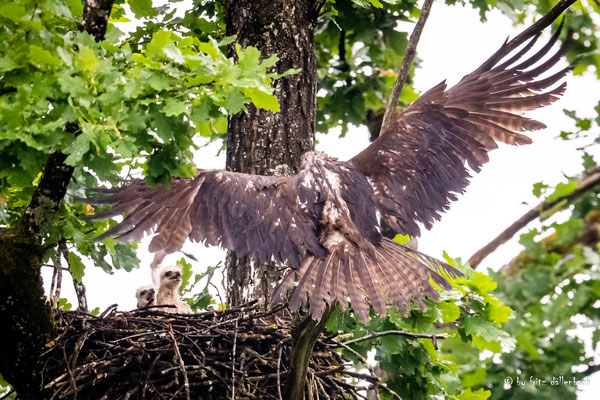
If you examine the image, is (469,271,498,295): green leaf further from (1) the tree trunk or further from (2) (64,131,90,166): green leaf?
(2) (64,131,90,166): green leaf

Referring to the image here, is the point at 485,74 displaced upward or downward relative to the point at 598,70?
downward

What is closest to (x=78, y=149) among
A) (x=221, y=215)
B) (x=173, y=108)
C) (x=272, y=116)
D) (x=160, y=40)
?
(x=173, y=108)

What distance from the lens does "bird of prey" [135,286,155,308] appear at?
17.5 ft

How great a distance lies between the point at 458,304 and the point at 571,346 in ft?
14.4

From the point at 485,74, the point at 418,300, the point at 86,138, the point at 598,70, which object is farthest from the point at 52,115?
the point at 598,70

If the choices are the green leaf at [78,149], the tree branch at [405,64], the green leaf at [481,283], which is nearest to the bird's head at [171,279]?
the tree branch at [405,64]

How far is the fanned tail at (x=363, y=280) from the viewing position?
3.54 metres

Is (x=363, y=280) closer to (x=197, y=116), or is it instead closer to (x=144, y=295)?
(x=197, y=116)

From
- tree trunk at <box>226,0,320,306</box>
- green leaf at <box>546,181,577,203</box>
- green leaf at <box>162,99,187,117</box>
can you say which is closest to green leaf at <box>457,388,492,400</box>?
tree trunk at <box>226,0,320,306</box>

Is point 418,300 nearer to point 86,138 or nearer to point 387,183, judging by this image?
point 387,183

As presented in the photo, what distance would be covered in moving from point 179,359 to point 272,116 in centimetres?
176

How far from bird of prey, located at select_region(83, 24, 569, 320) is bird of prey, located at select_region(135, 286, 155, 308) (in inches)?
51.7

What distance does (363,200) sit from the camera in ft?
14.2

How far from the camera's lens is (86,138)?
9.02ft
